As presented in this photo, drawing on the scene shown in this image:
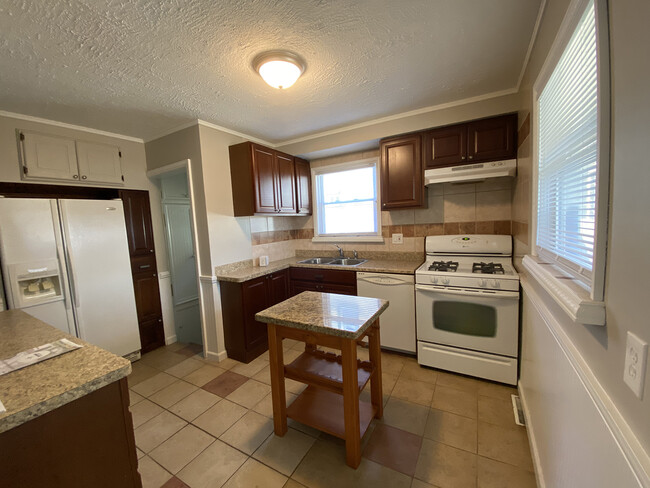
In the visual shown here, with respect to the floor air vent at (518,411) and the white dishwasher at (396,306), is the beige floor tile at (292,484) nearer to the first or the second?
the white dishwasher at (396,306)

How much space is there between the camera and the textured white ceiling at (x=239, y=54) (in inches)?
50.8

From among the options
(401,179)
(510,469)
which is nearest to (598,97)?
(510,469)

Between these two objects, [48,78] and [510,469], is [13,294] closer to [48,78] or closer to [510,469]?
[48,78]

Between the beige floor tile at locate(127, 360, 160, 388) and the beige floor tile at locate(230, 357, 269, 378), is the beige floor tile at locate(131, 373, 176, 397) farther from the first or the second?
the beige floor tile at locate(230, 357, 269, 378)

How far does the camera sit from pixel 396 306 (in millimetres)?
2594

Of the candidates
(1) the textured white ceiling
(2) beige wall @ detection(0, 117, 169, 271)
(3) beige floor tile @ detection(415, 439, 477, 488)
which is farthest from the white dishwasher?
(2) beige wall @ detection(0, 117, 169, 271)

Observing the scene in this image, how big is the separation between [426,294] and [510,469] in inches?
47.8

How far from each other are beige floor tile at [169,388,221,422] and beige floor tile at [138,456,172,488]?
1.13 ft

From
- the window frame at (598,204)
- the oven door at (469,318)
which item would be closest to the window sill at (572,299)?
the window frame at (598,204)

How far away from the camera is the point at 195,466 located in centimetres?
155

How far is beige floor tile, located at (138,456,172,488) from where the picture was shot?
4.77ft

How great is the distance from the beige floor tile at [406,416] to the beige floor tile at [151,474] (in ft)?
4.57

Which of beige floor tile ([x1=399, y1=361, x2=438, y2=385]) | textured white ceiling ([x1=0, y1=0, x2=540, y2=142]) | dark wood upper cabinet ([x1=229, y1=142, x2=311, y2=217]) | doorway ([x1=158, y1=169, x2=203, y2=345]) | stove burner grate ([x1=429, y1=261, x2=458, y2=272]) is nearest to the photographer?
textured white ceiling ([x1=0, y1=0, x2=540, y2=142])

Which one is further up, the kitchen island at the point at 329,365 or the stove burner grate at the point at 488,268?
the stove burner grate at the point at 488,268
